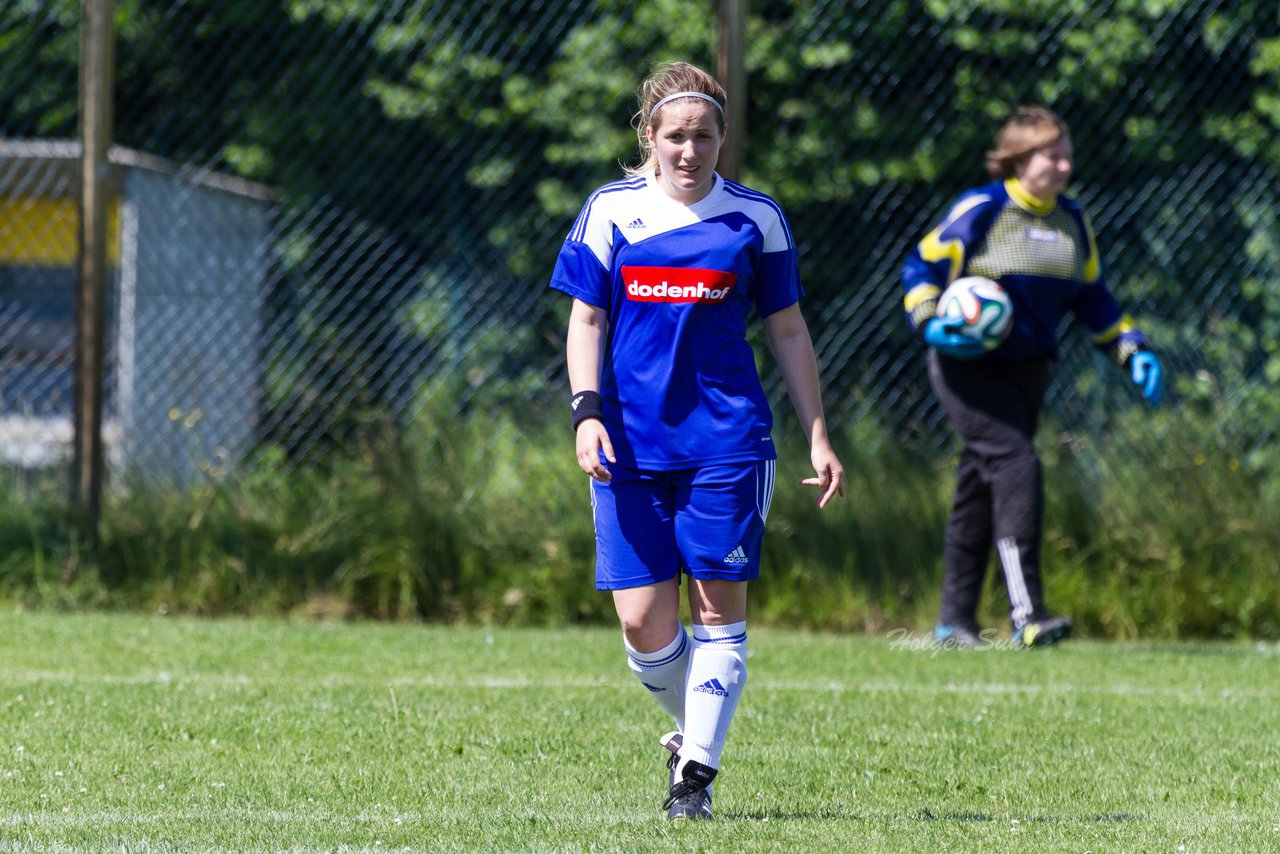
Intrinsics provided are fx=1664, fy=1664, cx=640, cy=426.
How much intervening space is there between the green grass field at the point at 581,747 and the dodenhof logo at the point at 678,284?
3.81 feet

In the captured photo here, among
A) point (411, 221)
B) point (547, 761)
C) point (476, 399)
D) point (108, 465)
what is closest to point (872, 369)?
point (476, 399)

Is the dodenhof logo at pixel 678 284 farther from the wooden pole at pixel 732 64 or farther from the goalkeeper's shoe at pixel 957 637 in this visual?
the wooden pole at pixel 732 64

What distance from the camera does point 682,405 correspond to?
375 cm

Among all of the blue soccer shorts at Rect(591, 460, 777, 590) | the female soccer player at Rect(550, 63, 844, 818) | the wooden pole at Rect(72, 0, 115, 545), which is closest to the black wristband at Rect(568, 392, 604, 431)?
the female soccer player at Rect(550, 63, 844, 818)

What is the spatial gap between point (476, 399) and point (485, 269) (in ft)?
3.09

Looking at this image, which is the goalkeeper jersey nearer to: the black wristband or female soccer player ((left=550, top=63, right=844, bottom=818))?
female soccer player ((left=550, top=63, right=844, bottom=818))

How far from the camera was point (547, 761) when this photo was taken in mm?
4281

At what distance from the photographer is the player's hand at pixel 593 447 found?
11.9 ft

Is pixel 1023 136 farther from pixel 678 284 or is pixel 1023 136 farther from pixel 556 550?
pixel 678 284

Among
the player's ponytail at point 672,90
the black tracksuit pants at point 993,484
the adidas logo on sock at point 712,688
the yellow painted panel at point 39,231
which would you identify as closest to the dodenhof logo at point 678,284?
the player's ponytail at point 672,90

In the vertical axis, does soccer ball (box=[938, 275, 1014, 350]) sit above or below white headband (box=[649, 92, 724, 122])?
below

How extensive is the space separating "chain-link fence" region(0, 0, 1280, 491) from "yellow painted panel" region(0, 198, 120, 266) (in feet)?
0.09

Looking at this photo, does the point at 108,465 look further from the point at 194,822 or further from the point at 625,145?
the point at 194,822

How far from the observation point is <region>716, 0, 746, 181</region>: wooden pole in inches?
297
